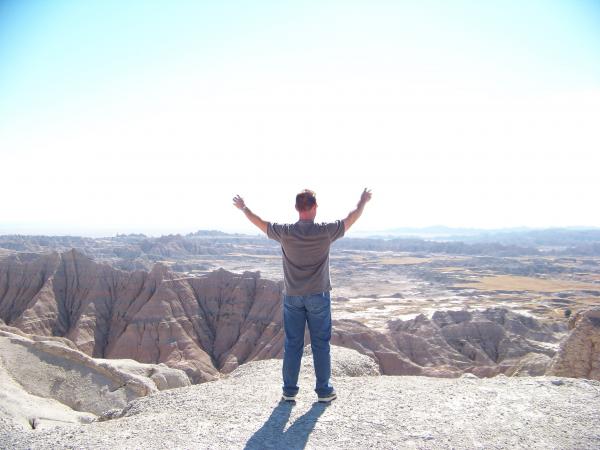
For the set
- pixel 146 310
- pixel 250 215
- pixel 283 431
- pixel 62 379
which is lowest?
pixel 146 310

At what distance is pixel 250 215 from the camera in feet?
19.1

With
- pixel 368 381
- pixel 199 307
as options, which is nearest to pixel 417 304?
pixel 199 307

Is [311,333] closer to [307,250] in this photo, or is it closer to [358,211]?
[307,250]

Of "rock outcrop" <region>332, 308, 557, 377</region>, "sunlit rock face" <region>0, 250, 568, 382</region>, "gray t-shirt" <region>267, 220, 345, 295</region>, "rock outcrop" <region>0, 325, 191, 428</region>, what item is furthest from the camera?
"sunlit rock face" <region>0, 250, 568, 382</region>

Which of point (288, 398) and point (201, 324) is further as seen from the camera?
point (201, 324)

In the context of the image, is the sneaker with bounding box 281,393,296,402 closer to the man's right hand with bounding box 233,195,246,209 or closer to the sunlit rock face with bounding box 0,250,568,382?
the man's right hand with bounding box 233,195,246,209

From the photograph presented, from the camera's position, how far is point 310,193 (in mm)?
5582

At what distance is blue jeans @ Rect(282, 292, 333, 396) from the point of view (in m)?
5.55

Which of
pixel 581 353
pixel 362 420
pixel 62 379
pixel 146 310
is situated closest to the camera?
pixel 362 420

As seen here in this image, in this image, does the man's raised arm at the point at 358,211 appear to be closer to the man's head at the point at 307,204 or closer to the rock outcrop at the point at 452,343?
the man's head at the point at 307,204

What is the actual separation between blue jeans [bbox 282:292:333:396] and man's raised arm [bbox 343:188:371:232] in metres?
0.89

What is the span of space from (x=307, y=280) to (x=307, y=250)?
35 cm

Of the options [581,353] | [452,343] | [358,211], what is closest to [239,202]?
[358,211]

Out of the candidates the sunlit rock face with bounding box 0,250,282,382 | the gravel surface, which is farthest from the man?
the sunlit rock face with bounding box 0,250,282,382
